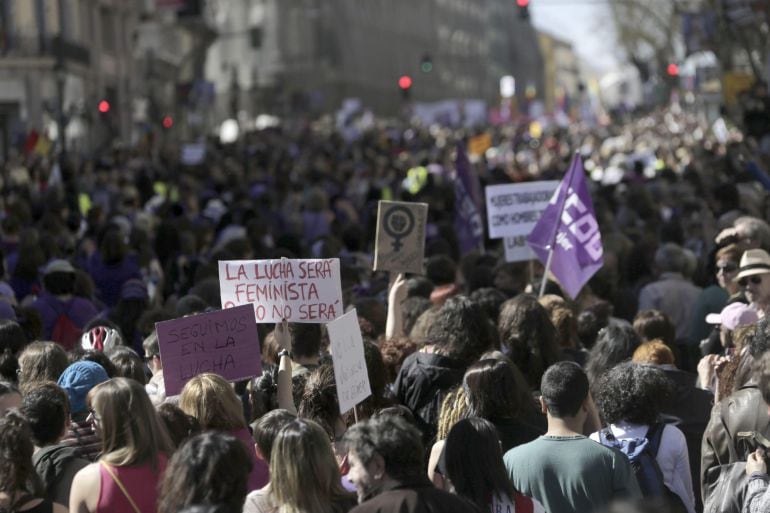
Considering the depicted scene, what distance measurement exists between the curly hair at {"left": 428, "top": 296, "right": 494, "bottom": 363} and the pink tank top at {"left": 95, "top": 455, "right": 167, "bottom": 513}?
238 cm

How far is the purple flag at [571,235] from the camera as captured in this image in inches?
403

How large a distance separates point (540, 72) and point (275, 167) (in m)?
141

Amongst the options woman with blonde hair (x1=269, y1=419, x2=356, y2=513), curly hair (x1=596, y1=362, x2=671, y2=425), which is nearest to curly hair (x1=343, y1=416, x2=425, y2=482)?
woman with blonde hair (x1=269, y1=419, x2=356, y2=513)

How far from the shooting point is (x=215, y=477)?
4.98 m

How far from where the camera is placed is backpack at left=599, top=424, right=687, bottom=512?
255 inches

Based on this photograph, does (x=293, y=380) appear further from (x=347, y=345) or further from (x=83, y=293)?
(x=83, y=293)

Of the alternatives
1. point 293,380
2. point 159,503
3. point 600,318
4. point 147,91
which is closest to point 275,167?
point 600,318

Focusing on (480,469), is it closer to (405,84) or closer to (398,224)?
(398,224)

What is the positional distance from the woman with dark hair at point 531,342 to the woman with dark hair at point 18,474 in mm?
2988

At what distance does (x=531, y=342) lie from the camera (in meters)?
8.09

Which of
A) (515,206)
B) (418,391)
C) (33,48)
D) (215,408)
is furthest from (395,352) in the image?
(33,48)

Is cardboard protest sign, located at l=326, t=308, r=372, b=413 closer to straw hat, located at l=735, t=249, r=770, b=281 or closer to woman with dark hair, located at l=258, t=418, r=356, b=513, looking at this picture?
woman with dark hair, located at l=258, t=418, r=356, b=513

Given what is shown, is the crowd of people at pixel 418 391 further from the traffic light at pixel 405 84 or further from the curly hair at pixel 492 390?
the traffic light at pixel 405 84

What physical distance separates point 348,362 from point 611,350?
1.72 metres
